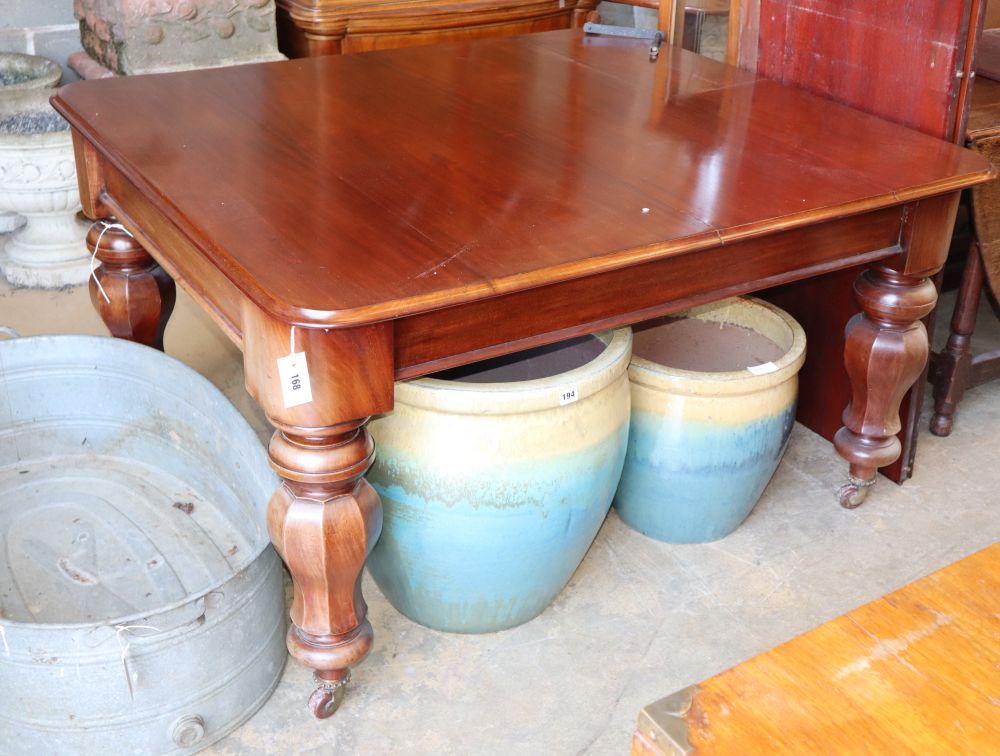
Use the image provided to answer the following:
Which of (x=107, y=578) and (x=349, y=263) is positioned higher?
(x=349, y=263)

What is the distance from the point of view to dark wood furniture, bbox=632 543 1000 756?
102 centimetres

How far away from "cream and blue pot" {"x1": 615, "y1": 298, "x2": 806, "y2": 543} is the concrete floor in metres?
0.07

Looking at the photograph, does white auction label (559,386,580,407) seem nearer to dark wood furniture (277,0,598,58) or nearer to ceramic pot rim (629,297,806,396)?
ceramic pot rim (629,297,806,396)

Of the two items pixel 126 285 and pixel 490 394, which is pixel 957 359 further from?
pixel 126 285

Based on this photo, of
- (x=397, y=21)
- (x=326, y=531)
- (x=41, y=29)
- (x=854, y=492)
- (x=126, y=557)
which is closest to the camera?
(x=326, y=531)

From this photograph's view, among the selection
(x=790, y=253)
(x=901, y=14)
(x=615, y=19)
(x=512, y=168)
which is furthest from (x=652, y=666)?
(x=615, y=19)

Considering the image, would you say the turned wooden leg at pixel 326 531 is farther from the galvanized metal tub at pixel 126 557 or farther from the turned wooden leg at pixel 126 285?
the turned wooden leg at pixel 126 285

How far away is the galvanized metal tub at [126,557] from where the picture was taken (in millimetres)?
1604

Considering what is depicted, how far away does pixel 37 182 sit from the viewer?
2.93 metres

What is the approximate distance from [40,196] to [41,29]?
0.67 metres

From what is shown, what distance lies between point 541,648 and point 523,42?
4.27ft

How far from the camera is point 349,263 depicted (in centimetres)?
147

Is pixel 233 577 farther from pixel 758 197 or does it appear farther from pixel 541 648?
pixel 758 197

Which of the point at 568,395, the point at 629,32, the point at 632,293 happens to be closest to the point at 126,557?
the point at 568,395
